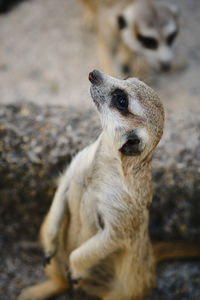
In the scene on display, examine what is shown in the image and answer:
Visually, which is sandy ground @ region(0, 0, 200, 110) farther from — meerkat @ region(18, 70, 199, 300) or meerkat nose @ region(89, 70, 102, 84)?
meerkat nose @ region(89, 70, 102, 84)

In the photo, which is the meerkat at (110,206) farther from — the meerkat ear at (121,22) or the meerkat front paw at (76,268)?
the meerkat ear at (121,22)

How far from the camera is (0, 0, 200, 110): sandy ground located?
144 inches

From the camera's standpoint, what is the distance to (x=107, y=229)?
177 centimetres

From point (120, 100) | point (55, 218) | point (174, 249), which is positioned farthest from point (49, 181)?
point (120, 100)

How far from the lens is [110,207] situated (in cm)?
173

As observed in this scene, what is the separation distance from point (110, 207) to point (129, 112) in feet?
1.55

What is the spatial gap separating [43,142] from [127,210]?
85 centimetres

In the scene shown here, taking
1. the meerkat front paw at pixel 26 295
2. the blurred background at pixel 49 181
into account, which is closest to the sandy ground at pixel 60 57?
the blurred background at pixel 49 181

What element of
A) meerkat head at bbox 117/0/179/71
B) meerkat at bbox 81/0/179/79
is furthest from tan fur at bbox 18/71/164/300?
meerkat head at bbox 117/0/179/71

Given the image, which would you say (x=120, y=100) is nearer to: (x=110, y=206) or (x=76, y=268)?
(x=110, y=206)

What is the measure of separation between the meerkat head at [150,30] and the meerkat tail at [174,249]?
192 centimetres

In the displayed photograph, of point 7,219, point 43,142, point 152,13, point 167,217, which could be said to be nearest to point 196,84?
point 152,13

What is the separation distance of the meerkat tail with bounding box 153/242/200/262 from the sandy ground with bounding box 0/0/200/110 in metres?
1.64

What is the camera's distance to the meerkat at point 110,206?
154cm
